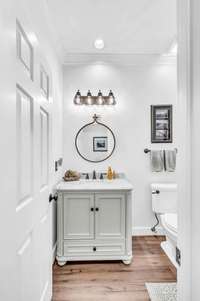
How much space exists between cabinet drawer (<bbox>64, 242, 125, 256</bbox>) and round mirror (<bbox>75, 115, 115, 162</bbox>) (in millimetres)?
1179

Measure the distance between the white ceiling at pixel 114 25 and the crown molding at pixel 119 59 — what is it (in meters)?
0.04

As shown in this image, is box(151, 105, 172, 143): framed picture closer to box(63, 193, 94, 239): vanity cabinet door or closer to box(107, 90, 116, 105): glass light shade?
box(107, 90, 116, 105): glass light shade

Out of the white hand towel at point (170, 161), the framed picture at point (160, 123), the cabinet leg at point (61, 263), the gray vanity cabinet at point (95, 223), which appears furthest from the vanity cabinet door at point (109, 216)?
the framed picture at point (160, 123)

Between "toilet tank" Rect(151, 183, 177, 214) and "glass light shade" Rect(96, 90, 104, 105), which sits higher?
"glass light shade" Rect(96, 90, 104, 105)

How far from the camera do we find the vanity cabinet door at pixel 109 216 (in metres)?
2.61

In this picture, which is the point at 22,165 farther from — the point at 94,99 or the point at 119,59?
the point at 119,59

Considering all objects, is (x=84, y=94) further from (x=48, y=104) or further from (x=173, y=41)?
(x=48, y=104)

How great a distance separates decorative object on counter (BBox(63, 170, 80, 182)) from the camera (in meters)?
3.04

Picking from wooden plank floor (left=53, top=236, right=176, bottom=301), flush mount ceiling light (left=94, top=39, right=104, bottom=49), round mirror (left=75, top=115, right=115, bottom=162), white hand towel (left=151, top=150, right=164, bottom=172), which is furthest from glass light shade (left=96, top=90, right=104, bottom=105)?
wooden plank floor (left=53, top=236, right=176, bottom=301)

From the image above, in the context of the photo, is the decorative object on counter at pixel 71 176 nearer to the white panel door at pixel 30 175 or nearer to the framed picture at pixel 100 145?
the framed picture at pixel 100 145

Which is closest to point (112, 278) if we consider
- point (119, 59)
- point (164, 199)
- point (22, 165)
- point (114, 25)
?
point (164, 199)

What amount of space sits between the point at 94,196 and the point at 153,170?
1135 millimetres

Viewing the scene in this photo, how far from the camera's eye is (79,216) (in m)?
2.61
